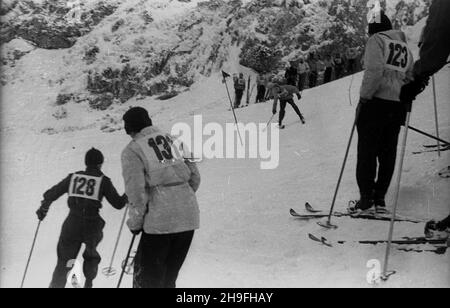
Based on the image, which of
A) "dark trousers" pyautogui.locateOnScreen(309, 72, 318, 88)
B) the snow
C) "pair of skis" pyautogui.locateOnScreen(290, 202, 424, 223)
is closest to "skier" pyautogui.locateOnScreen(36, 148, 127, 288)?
the snow

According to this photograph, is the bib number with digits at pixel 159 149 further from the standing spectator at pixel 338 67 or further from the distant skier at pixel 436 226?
the standing spectator at pixel 338 67

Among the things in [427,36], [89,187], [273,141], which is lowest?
[273,141]

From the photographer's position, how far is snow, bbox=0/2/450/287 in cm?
312

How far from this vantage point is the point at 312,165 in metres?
6.09

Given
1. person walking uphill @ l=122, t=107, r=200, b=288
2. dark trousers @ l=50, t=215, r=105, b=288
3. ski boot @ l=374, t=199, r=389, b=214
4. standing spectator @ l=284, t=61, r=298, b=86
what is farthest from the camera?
standing spectator @ l=284, t=61, r=298, b=86

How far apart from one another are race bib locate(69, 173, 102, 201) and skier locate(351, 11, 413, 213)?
1971mm

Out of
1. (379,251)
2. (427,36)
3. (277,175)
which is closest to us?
(427,36)

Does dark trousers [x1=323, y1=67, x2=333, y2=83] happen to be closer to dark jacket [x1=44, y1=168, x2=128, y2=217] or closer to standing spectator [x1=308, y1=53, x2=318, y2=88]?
standing spectator [x1=308, y1=53, x2=318, y2=88]

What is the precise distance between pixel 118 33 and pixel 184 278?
18.6m

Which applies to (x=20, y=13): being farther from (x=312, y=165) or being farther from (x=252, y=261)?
(x=252, y=261)

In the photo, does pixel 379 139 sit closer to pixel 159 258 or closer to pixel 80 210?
pixel 159 258

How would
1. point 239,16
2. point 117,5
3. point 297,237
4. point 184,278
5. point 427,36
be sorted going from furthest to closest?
1. point 117,5
2. point 239,16
3. point 297,237
4. point 184,278
5. point 427,36
